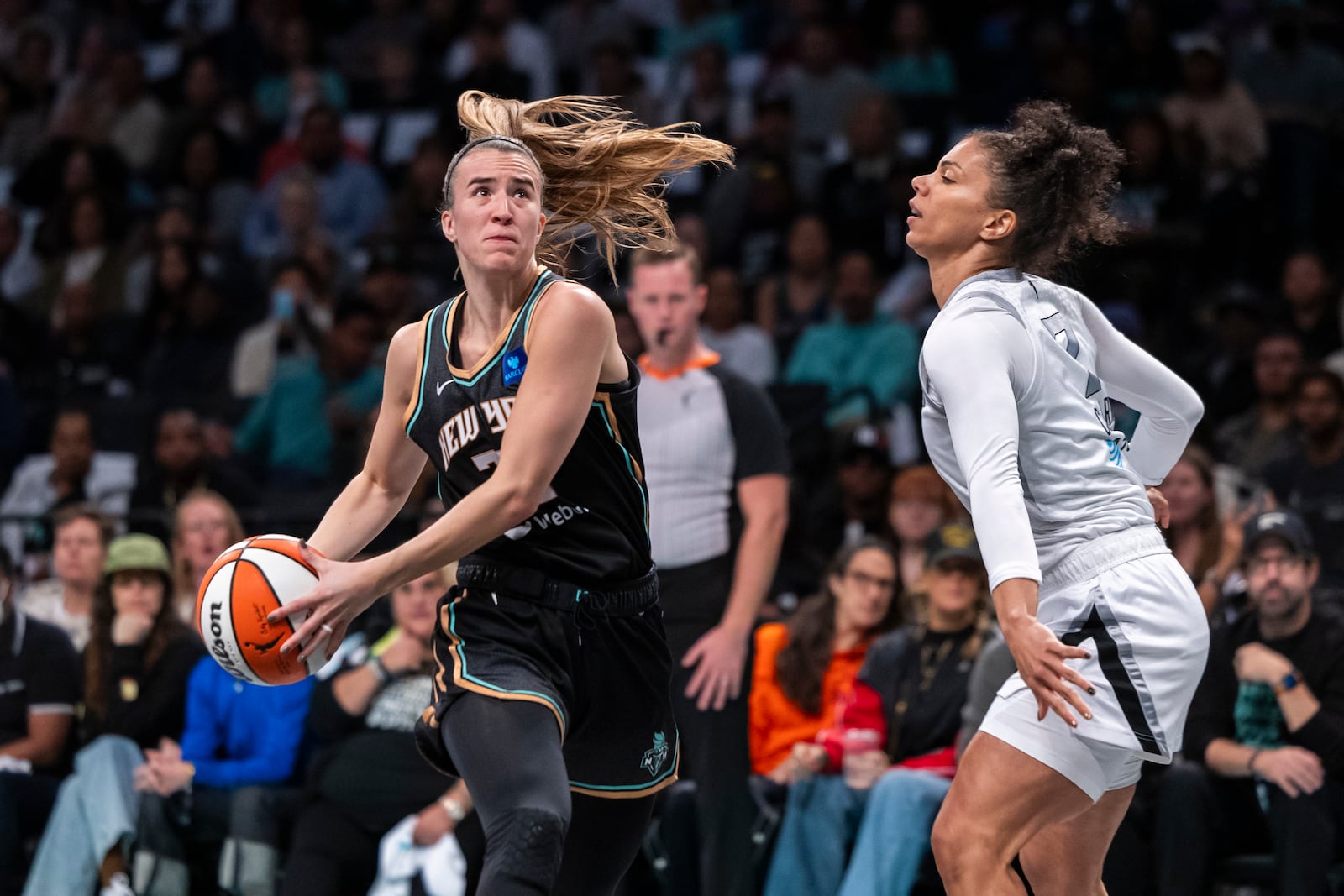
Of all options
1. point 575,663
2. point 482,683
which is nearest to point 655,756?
point 575,663

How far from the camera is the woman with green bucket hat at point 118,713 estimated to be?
6.04m

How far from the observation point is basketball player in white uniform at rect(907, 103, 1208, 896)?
10.5 feet

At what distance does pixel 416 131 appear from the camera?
11992mm

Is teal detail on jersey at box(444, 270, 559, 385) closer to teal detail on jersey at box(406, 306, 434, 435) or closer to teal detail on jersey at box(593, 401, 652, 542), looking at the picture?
teal detail on jersey at box(406, 306, 434, 435)

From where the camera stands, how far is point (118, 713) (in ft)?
21.5

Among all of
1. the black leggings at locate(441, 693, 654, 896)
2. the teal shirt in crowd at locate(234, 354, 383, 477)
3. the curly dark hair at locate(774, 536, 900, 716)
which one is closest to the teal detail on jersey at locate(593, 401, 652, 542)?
the black leggings at locate(441, 693, 654, 896)

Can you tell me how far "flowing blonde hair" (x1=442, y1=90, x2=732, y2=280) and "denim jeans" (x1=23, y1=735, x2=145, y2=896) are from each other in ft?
10.2

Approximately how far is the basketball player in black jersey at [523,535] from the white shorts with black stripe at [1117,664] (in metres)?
0.79

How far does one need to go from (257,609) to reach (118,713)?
356 cm

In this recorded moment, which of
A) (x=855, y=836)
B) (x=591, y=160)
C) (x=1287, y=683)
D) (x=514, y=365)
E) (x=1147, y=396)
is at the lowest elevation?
(x=855, y=836)

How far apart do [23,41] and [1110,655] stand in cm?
1174

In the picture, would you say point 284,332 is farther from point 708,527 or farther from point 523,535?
point 523,535

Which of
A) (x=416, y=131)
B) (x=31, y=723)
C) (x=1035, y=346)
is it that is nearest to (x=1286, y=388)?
(x=1035, y=346)

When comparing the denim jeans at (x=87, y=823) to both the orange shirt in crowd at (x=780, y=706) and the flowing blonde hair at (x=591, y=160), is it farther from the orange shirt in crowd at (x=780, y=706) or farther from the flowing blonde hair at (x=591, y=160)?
the flowing blonde hair at (x=591, y=160)
